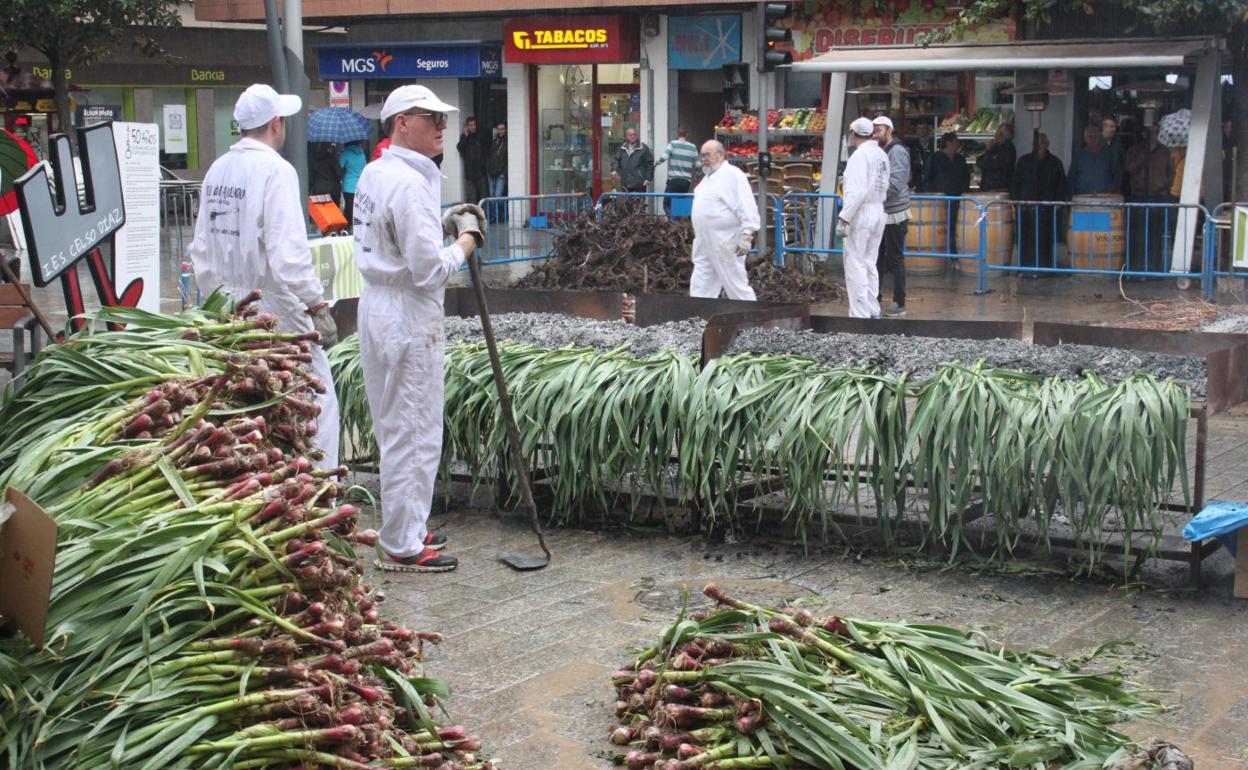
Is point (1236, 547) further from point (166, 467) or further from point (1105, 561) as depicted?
point (166, 467)

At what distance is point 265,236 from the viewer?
6.79 m

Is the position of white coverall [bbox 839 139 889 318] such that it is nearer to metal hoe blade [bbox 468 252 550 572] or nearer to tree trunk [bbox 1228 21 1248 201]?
tree trunk [bbox 1228 21 1248 201]

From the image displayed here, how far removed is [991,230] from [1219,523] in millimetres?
12437

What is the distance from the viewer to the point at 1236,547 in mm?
6281

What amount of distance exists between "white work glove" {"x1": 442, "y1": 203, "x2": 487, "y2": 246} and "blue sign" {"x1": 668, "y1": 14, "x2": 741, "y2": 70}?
17310 millimetres

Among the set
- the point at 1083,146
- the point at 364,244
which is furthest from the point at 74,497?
the point at 1083,146

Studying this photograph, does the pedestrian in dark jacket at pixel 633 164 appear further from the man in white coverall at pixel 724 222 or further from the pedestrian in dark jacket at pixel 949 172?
the man in white coverall at pixel 724 222

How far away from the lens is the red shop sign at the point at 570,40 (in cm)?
2500

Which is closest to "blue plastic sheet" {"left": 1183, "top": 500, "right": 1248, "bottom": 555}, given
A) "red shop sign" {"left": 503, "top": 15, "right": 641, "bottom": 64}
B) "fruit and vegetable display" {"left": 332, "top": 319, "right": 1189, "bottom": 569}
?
"fruit and vegetable display" {"left": 332, "top": 319, "right": 1189, "bottom": 569}

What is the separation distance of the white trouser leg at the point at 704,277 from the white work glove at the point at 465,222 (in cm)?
652

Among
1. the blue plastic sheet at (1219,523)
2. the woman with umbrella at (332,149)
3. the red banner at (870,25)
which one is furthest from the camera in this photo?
the red banner at (870,25)

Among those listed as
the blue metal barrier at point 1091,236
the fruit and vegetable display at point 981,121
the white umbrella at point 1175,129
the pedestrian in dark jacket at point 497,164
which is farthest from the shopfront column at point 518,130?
the white umbrella at point 1175,129

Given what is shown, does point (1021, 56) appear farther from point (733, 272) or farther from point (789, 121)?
point (733, 272)

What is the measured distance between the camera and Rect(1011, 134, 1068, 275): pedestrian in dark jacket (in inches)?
731
